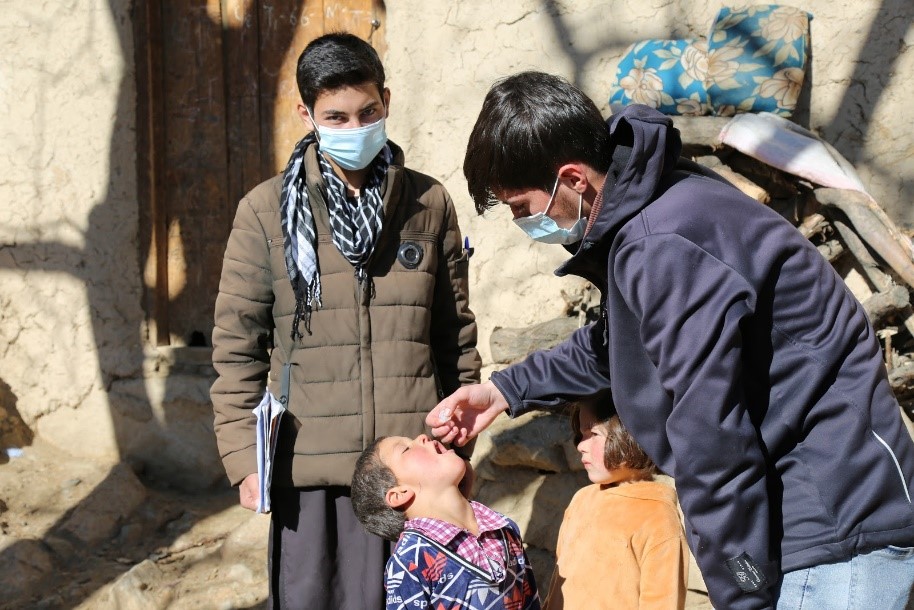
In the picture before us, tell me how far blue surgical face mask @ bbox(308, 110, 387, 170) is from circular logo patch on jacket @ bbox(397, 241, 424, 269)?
0.26 meters

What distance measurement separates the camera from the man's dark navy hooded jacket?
1.55 metres

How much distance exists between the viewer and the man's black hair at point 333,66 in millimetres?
2896

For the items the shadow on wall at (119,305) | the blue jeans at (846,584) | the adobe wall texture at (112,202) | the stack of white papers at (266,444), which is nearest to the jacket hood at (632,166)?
the blue jeans at (846,584)

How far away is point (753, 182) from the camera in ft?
12.5

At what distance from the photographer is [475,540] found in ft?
8.46

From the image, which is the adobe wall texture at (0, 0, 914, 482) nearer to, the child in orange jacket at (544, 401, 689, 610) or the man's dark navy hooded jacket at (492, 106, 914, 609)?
the child in orange jacket at (544, 401, 689, 610)

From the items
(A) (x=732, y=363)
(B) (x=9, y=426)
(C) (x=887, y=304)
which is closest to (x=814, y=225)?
(C) (x=887, y=304)

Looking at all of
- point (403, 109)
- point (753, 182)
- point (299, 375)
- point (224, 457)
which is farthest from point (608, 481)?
point (403, 109)

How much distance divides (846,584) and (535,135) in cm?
91

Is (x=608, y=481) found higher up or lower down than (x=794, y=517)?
lower down

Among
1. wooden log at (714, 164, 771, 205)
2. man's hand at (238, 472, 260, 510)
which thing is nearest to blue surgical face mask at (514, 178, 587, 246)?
man's hand at (238, 472, 260, 510)

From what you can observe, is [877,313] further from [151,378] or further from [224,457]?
[151,378]

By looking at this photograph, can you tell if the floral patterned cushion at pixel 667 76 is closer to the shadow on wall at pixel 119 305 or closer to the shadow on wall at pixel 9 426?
the shadow on wall at pixel 119 305

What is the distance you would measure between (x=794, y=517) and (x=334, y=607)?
5.46ft
